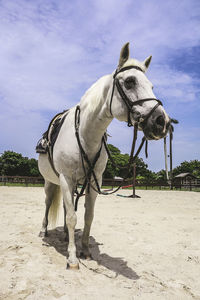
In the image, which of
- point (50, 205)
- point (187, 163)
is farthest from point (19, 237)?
point (187, 163)

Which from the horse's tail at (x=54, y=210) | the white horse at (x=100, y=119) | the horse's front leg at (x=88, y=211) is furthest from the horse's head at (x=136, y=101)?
the horse's tail at (x=54, y=210)

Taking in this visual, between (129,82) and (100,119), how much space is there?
65 cm

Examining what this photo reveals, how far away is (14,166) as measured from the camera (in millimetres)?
50125

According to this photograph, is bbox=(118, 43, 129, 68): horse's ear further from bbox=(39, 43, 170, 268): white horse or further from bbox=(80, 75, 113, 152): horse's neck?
bbox=(80, 75, 113, 152): horse's neck

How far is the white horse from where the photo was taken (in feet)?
8.29

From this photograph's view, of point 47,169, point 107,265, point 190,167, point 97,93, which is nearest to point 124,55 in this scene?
point 97,93

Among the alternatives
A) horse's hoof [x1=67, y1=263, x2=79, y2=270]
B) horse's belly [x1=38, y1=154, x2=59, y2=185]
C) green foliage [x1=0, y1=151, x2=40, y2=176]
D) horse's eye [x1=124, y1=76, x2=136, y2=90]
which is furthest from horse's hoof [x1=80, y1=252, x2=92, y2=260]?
green foliage [x1=0, y1=151, x2=40, y2=176]

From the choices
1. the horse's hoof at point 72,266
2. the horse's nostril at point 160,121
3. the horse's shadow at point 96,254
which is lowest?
the horse's shadow at point 96,254

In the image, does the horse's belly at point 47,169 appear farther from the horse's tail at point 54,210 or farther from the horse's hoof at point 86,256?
the horse's hoof at point 86,256

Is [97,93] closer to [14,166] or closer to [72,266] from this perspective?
[72,266]

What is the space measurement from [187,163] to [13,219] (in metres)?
58.9

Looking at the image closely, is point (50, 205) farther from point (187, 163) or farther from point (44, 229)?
point (187, 163)

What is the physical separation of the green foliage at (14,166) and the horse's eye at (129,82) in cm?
5029

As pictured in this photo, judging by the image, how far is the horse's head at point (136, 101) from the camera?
246 centimetres
